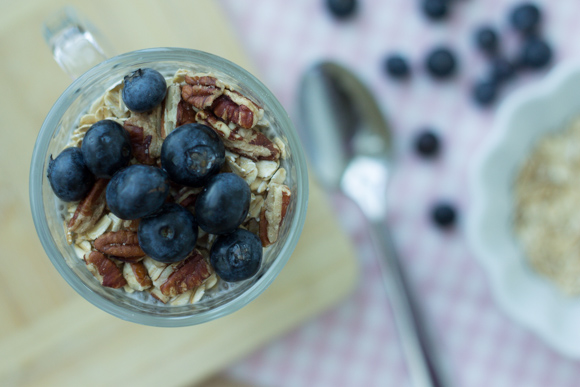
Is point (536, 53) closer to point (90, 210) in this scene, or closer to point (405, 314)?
point (405, 314)

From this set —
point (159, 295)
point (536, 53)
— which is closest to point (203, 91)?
point (159, 295)

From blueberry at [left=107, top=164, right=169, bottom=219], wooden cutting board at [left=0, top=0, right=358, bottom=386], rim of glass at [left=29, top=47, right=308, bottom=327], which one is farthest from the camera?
wooden cutting board at [left=0, top=0, right=358, bottom=386]

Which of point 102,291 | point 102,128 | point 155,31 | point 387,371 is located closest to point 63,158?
point 102,128

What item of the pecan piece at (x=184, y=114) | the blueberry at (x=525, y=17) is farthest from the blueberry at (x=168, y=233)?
the blueberry at (x=525, y=17)

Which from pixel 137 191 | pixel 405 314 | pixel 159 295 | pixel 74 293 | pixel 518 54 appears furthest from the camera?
pixel 518 54

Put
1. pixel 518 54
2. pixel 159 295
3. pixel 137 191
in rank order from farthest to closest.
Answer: pixel 518 54 → pixel 159 295 → pixel 137 191

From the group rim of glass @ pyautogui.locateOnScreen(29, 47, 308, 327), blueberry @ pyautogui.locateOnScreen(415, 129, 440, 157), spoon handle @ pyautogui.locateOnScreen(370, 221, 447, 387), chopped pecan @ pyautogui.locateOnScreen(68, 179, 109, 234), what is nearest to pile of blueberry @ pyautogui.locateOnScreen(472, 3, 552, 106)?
blueberry @ pyautogui.locateOnScreen(415, 129, 440, 157)

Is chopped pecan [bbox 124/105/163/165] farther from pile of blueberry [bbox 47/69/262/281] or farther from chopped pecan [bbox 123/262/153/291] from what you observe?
chopped pecan [bbox 123/262/153/291]

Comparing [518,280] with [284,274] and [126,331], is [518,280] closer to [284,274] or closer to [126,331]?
[284,274]
